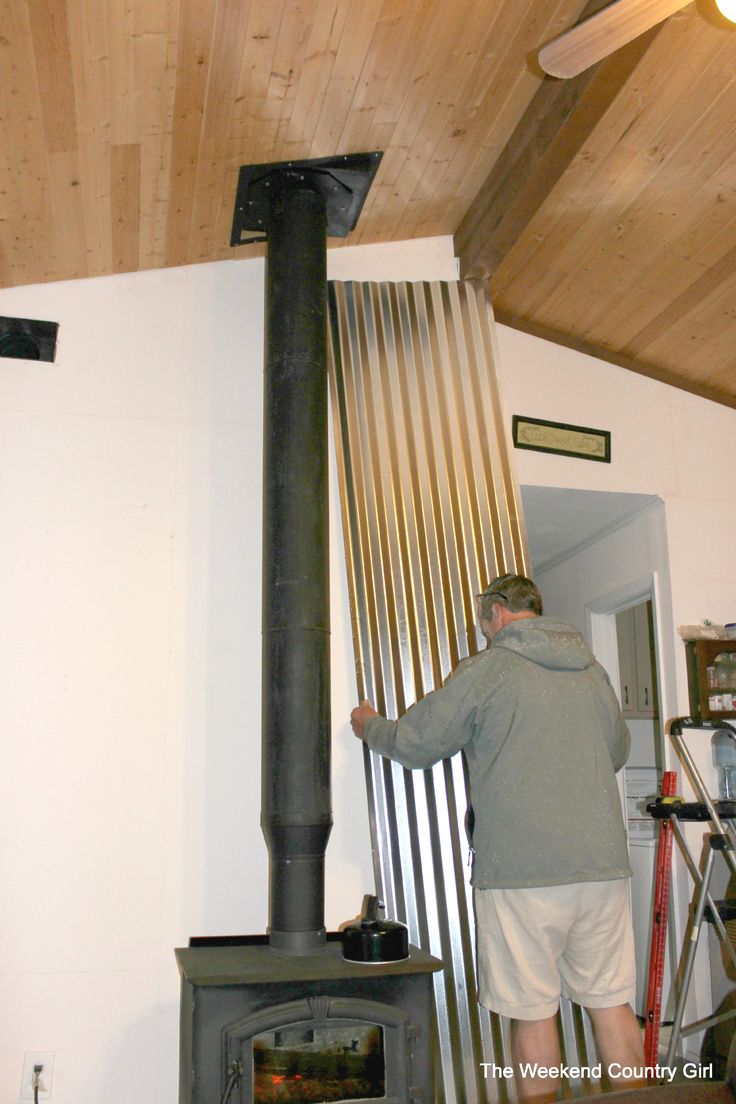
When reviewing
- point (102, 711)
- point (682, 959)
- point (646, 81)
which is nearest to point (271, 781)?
point (102, 711)

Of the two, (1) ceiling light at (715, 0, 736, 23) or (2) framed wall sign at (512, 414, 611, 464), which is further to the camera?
(2) framed wall sign at (512, 414, 611, 464)

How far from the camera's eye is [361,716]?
10.3 feet

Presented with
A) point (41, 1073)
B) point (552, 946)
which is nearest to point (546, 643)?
point (552, 946)

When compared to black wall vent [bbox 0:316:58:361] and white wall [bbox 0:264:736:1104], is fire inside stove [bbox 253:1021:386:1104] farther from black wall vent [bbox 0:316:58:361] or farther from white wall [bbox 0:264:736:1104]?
black wall vent [bbox 0:316:58:361]

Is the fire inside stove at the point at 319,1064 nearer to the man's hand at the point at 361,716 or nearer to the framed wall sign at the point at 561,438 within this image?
the man's hand at the point at 361,716

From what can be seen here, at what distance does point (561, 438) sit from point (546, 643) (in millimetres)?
1512

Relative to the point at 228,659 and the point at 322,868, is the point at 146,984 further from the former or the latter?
the point at 228,659

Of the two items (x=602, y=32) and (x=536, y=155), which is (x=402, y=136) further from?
(x=602, y=32)

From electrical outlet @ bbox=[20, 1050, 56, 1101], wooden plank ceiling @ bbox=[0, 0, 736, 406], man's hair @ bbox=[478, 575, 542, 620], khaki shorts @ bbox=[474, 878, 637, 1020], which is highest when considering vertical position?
wooden plank ceiling @ bbox=[0, 0, 736, 406]

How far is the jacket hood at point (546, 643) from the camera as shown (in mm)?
2789

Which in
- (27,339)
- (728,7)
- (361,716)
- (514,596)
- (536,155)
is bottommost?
(361,716)

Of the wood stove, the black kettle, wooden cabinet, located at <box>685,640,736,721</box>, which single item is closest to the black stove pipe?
the wood stove

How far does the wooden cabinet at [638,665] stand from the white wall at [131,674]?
2.49 metres

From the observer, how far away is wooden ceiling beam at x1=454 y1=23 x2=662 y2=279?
9.29 ft
